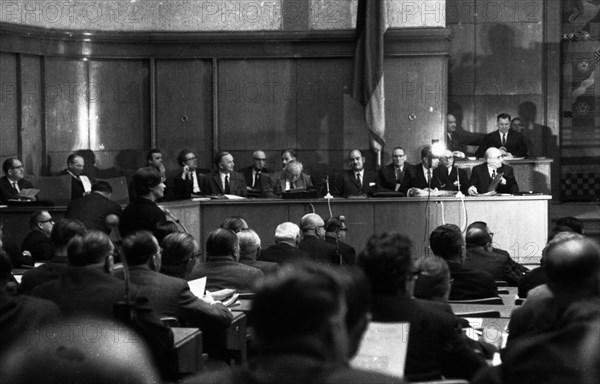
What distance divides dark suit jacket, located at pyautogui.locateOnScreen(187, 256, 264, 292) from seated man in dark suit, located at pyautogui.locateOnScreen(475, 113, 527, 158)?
8175mm

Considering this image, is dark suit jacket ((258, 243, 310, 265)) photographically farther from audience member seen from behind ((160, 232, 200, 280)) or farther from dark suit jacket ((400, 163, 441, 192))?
dark suit jacket ((400, 163, 441, 192))

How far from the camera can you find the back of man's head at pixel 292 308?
2145 mm

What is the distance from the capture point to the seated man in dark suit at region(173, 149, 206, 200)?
12562mm

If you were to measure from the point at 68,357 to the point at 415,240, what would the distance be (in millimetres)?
9047

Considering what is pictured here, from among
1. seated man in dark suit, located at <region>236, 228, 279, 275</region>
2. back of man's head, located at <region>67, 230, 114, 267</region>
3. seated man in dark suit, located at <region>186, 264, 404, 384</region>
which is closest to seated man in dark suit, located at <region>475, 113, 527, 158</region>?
seated man in dark suit, located at <region>236, 228, 279, 275</region>

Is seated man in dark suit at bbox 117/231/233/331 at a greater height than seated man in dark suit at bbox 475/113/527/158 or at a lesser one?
lesser

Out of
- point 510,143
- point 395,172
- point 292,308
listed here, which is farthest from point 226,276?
point 510,143

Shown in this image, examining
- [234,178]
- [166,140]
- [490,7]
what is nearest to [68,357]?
[234,178]

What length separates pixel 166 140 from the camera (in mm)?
14383

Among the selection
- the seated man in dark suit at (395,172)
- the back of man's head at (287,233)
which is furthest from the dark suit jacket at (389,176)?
the back of man's head at (287,233)

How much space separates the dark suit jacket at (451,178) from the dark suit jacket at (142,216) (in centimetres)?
508

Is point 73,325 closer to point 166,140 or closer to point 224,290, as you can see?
point 224,290

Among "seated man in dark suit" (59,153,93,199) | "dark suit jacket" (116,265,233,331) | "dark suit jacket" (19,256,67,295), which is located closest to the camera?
"dark suit jacket" (116,265,233,331)

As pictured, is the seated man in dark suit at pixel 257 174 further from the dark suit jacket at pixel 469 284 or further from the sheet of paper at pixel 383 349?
the sheet of paper at pixel 383 349
